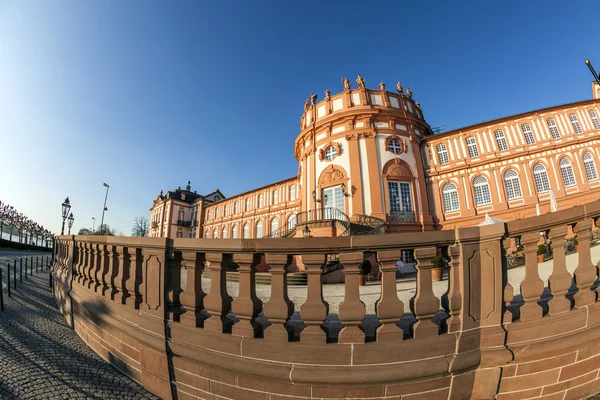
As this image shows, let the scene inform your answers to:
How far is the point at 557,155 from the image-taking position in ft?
60.5

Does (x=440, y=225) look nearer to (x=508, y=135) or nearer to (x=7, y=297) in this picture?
(x=508, y=135)

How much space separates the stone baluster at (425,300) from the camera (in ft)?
6.54

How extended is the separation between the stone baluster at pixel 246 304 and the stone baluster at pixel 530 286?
7.55 feet

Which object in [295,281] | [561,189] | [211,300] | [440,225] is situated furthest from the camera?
[440,225]

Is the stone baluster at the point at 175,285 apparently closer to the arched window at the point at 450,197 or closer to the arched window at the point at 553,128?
the arched window at the point at 450,197

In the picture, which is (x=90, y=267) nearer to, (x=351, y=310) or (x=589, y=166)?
(x=351, y=310)

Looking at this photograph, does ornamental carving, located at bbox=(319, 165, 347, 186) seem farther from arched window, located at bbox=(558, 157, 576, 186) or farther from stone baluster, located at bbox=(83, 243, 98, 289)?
stone baluster, located at bbox=(83, 243, 98, 289)

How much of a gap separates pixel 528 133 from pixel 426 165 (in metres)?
7.92

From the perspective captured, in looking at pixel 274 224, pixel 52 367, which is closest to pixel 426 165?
pixel 274 224

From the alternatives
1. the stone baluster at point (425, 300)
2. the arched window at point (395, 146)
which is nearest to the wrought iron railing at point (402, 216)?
the arched window at point (395, 146)

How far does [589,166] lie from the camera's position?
18.0m

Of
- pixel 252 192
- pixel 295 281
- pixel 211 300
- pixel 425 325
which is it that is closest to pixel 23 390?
pixel 211 300

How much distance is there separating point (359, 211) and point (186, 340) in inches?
688

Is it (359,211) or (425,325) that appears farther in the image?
(359,211)
